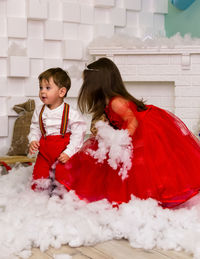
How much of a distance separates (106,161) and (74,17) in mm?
1722

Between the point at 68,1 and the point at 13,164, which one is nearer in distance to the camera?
the point at 13,164

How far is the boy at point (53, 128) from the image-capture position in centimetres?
183

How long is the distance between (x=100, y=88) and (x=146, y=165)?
0.39 m

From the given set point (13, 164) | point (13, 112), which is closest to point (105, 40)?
point (13, 112)

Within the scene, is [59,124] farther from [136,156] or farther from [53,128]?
[136,156]

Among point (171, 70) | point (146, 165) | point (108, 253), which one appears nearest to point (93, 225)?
point (108, 253)

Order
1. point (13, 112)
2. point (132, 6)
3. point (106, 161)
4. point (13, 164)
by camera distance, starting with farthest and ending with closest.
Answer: point (132, 6) → point (13, 112) → point (13, 164) → point (106, 161)

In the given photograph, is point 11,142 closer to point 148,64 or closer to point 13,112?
point 13,112

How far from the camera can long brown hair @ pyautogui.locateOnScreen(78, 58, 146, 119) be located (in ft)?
5.65

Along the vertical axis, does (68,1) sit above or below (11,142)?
above

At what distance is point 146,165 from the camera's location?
1578 mm

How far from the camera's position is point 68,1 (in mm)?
3057

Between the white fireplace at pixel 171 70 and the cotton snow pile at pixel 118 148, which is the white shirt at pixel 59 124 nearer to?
the cotton snow pile at pixel 118 148

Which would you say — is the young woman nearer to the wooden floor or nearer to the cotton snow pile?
the cotton snow pile
